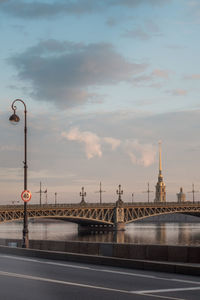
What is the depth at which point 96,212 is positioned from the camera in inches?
5625

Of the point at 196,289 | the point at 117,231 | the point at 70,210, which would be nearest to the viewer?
the point at 196,289

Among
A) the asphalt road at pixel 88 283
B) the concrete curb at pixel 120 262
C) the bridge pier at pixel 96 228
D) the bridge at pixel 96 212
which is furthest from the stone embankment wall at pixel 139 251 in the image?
the bridge pier at pixel 96 228

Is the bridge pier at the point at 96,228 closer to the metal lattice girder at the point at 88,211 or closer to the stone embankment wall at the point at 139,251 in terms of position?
the metal lattice girder at the point at 88,211

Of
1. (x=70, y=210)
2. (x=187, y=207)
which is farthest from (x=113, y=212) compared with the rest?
(x=187, y=207)

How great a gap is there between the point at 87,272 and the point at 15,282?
391 centimetres

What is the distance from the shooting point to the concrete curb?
65.0ft

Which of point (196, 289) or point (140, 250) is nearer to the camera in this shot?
point (196, 289)

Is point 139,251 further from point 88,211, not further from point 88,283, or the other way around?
point 88,211

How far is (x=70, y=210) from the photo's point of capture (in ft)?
437

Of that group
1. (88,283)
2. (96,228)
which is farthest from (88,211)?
(88,283)

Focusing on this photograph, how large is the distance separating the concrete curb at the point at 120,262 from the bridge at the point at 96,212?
8931cm

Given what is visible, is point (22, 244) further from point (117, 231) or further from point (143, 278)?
point (117, 231)

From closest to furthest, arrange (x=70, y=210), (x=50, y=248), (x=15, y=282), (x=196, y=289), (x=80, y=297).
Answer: (x=80, y=297) → (x=196, y=289) → (x=15, y=282) → (x=50, y=248) → (x=70, y=210)

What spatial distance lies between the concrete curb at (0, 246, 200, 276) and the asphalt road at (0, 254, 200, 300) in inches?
19.7
